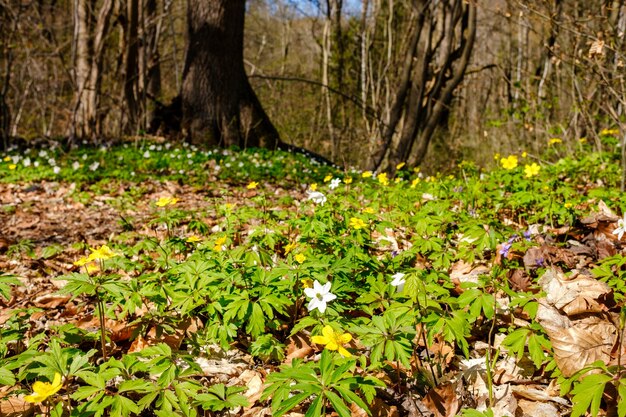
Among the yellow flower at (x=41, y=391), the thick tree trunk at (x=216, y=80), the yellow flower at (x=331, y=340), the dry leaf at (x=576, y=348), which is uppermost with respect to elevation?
the thick tree trunk at (x=216, y=80)

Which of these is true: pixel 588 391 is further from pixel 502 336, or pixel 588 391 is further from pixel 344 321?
pixel 344 321

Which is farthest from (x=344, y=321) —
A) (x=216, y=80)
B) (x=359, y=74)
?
(x=359, y=74)

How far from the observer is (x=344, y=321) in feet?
6.21

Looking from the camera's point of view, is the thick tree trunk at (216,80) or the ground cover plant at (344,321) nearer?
the ground cover plant at (344,321)

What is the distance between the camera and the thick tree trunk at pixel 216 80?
8.53 metres

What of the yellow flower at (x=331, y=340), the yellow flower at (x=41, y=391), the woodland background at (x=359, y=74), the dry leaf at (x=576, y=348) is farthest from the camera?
the woodland background at (x=359, y=74)

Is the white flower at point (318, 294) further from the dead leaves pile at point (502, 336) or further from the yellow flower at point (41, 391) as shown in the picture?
the yellow flower at point (41, 391)

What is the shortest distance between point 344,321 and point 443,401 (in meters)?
0.50

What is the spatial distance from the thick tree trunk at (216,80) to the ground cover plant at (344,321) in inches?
224

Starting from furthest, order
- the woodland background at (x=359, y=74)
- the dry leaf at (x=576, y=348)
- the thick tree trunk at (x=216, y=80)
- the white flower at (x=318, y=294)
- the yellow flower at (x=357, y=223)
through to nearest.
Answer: the thick tree trunk at (x=216, y=80) → the woodland background at (x=359, y=74) → the yellow flower at (x=357, y=223) → the white flower at (x=318, y=294) → the dry leaf at (x=576, y=348)

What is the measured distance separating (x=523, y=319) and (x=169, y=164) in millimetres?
5717

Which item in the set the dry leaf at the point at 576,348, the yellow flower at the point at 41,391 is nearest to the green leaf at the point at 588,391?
the dry leaf at the point at 576,348

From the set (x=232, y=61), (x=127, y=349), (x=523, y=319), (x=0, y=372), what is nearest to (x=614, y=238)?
(x=523, y=319)

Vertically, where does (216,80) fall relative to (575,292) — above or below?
above
